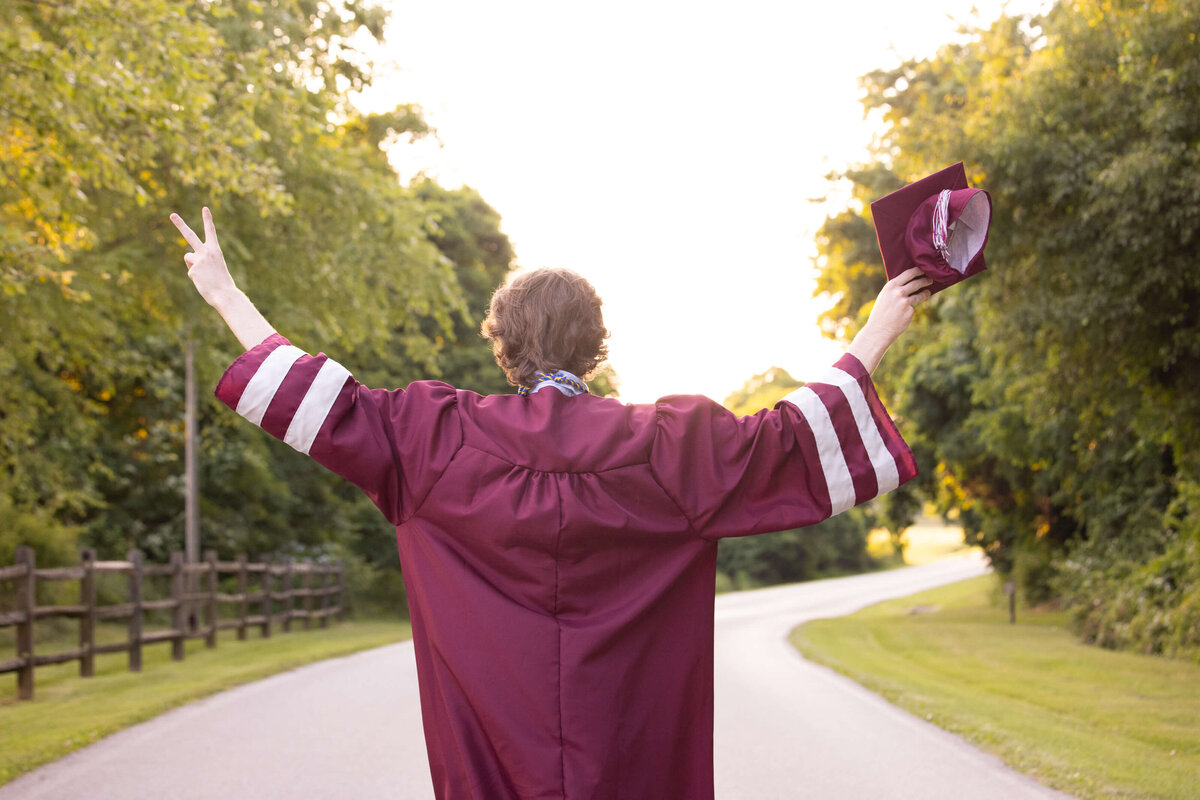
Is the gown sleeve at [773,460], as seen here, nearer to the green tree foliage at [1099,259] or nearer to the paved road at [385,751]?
the paved road at [385,751]

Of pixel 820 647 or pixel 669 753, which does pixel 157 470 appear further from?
pixel 669 753

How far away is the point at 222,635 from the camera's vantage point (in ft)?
66.8

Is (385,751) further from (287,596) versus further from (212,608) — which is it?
(287,596)

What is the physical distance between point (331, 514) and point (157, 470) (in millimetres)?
5488

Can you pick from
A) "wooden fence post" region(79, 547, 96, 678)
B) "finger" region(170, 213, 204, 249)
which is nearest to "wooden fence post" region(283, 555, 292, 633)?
"wooden fence post" region(79, 547, 96, 678)

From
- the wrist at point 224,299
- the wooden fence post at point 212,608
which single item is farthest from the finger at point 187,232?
the wooden fence post at point 212,608

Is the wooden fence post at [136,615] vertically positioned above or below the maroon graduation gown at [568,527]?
below

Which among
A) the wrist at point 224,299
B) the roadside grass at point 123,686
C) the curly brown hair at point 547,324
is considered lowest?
the roadside grass at point 123,686

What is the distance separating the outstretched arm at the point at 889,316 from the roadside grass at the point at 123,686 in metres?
6.30

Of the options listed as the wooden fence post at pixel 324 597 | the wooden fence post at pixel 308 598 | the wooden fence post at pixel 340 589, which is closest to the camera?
the wooden fence post at pixel 308 598

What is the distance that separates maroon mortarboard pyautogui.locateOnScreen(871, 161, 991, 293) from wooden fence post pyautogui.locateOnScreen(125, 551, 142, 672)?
42.7 feet

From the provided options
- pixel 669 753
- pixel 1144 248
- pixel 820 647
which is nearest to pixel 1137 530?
pixel 820 647

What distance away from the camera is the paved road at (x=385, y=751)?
6.54 meters

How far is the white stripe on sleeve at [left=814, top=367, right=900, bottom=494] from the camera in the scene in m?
2.49
